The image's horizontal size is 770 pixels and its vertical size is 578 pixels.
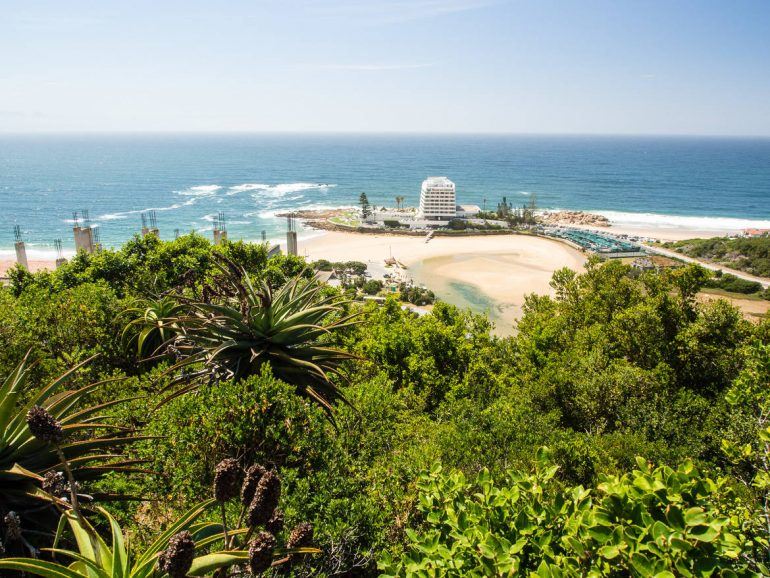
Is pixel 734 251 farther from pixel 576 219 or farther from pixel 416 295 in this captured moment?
pixel 416 295

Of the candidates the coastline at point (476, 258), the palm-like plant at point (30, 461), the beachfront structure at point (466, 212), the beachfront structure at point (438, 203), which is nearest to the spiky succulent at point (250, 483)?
the palm-like plant at point (30, 461)

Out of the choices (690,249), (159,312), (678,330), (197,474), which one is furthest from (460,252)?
(197,474)

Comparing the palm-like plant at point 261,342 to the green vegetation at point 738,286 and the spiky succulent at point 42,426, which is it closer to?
the spiky succulent at point 42,426

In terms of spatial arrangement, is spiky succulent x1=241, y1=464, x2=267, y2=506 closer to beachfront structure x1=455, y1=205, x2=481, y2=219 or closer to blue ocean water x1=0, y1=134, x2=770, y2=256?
blue ocean water x1=0, y1=134, x2=770, y2=256

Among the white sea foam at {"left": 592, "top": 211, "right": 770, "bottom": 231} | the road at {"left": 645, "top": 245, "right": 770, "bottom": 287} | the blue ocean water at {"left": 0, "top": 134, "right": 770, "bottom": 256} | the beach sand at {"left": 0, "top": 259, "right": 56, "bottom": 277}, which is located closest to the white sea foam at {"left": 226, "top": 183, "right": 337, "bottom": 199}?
the blue ocean water at {"left": 0, "top": 134, "right": 770, "bottom": 256}

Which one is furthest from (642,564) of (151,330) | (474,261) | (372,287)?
(474,261)

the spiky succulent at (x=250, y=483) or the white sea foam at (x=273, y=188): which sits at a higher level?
the spiky succulent at (x=250, y=483)
